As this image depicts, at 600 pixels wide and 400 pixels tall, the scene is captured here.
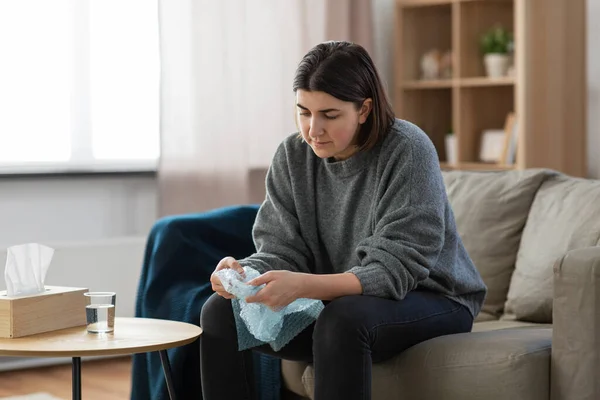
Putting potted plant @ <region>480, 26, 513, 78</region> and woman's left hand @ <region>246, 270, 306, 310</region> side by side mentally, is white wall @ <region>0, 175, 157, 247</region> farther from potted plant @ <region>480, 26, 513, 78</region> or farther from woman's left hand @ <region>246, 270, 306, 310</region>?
woman's left hand @ <region>246, 270, 306, 310</region>

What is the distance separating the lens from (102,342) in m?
1.85

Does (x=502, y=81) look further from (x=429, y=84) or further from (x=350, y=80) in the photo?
(x=350, y=80)

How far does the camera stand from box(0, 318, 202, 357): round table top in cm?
178

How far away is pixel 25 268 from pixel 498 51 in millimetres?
2540

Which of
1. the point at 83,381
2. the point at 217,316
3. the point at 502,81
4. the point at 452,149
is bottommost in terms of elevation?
the point at 83,381

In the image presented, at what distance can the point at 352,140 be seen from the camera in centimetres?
205

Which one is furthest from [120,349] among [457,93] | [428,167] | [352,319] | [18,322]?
[457,93]

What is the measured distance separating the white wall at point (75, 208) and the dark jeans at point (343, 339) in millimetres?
1907

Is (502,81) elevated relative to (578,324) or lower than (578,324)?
elevated

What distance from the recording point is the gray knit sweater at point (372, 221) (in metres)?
1.92

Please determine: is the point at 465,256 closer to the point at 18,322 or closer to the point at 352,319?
the point at 352,319

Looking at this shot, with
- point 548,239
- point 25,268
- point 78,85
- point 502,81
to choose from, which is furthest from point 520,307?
point 78,85

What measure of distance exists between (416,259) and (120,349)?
0.59 meters

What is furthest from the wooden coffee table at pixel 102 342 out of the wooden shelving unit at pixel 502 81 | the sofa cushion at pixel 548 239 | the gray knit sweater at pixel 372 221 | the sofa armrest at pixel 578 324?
the wooden shelving unit at pixel 502 81
